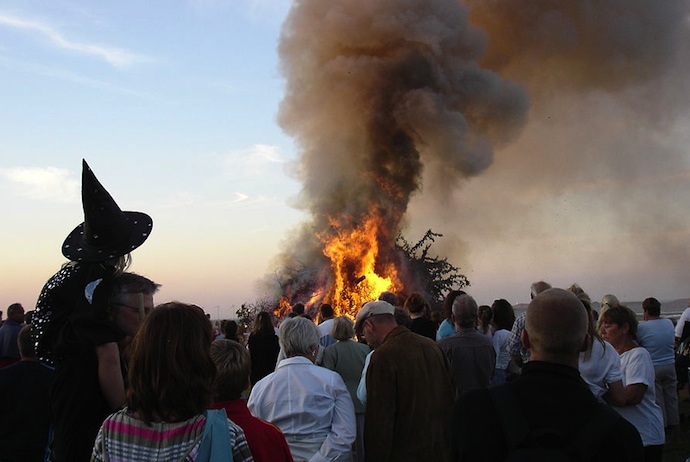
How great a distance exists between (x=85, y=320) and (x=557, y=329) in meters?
2.08

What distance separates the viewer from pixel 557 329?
2672mm

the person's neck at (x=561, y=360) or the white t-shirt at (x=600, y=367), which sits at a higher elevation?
the person's neck at (x=561, y=360)

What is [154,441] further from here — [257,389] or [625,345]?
[625,345]

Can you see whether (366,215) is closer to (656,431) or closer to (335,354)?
(335,354)

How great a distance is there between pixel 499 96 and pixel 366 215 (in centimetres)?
700

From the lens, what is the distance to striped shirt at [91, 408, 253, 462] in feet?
8.27

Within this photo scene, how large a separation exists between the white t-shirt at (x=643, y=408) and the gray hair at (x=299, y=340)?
2500mm

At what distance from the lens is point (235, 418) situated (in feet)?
10.8

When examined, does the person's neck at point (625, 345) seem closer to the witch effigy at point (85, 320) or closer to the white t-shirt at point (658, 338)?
the white t-shirt at point (658, 338)

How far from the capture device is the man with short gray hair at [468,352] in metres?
6.45

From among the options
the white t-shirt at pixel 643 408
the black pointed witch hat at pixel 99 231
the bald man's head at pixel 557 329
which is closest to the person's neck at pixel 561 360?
the bald man's head at pixel 557 329

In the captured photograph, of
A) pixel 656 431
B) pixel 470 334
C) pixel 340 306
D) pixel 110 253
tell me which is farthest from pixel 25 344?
pixel 340 306

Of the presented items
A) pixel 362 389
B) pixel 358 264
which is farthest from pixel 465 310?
pixel 358 264

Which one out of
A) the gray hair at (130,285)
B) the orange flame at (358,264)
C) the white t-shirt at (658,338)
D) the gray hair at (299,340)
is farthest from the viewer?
the orange flame at (358,264)
